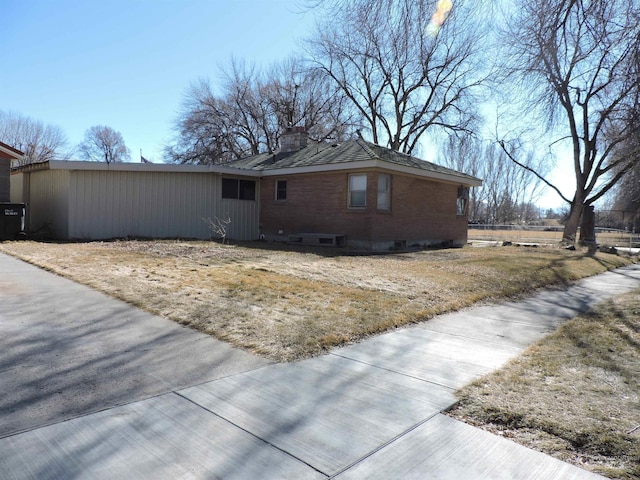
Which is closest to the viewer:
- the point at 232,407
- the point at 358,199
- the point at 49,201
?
the point at 232,407

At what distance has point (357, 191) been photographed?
16.2 meters

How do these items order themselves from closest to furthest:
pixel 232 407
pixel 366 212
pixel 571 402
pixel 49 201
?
pixel 232 407, pixel 571 402, pixel 366 212, pixel 49 201

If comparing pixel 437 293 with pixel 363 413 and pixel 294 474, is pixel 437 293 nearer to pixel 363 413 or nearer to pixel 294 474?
pixel 363 413

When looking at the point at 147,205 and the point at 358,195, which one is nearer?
the point at 358,195

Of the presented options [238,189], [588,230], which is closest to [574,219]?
[588,230]

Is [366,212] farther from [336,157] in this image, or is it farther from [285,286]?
[285,286]

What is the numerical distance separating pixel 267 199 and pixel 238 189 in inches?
50.4

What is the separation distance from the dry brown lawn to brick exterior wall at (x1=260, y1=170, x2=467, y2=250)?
3.77m

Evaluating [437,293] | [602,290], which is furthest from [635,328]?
[602,290]

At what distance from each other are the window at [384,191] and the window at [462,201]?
5654mm

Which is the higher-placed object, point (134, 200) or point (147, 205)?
point (134, 200)

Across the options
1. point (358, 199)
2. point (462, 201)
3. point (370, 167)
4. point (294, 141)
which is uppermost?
point (294, 141)

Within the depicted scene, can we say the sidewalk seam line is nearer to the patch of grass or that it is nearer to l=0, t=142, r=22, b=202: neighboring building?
the patch of grass

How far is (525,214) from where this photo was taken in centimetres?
7356
